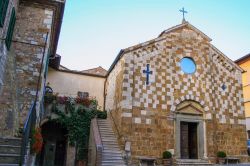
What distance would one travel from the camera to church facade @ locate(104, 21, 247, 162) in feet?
42.8

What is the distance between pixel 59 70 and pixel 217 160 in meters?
12.4

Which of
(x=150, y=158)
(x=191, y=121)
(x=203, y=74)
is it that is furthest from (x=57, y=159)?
(x=203, y=74)

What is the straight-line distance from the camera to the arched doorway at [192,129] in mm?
13742

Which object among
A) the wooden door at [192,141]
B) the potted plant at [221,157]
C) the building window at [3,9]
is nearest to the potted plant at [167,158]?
the wooden door at [192,141]

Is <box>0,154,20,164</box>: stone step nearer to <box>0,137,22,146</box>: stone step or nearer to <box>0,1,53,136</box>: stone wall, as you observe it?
<box>0,137,22,146</box>: stone step

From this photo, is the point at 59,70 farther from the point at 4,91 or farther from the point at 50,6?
the point at 4,91

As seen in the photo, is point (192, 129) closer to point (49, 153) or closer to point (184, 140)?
point (184, 140)

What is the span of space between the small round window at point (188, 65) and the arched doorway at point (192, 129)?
5.90 ft

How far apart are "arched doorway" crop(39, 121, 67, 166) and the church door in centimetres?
804

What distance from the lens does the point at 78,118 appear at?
1606 cm

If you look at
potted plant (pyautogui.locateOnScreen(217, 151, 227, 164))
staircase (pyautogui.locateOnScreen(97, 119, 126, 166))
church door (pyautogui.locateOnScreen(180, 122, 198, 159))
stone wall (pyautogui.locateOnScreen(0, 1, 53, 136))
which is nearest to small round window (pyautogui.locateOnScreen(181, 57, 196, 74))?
church door (pyautogui.locateOnScreen(180, 122, 198, 159))

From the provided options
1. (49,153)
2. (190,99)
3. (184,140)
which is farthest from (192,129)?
(49,153)

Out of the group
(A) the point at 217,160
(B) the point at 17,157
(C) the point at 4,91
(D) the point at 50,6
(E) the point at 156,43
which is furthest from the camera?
(E) the point at 156,43

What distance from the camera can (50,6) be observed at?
10.6 meters
